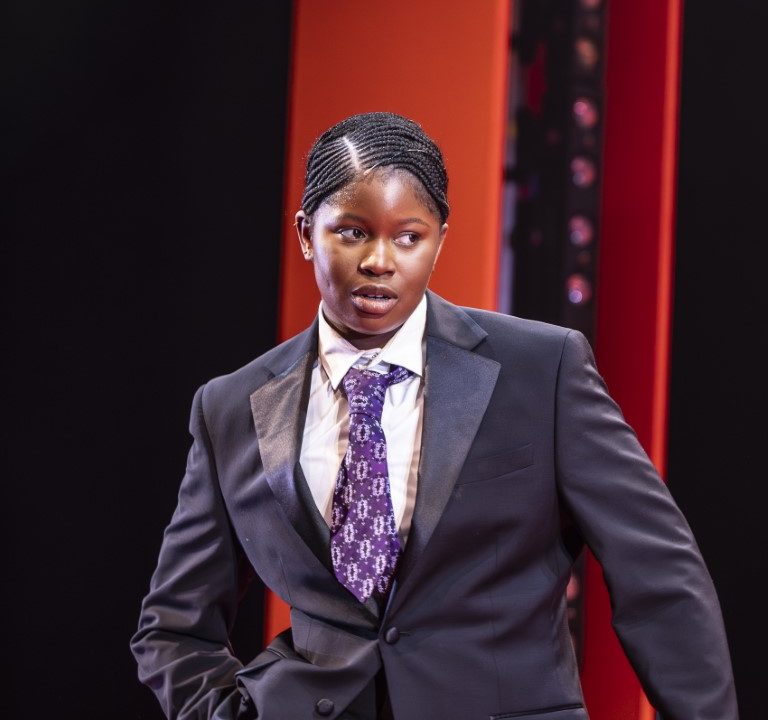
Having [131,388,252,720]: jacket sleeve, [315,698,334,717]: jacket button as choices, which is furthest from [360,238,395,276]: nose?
[315,698,334,717]: jacket button

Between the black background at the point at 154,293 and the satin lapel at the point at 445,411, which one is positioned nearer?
the satin lapel at the point at 445,411

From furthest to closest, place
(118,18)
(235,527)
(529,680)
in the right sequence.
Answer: (118,18), (235,527), (529,680)

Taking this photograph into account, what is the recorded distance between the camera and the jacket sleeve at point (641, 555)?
1284 millimetres

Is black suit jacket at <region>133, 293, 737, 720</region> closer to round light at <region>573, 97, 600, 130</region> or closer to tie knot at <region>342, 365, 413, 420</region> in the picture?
tie knot at <region>342, 365, 413, 420</region>

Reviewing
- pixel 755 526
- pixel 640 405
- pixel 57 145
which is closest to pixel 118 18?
pixel 57 145

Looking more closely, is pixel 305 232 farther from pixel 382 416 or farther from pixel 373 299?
pixel 382 416

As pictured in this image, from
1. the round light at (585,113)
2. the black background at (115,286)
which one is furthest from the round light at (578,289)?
the black background at (115,286)

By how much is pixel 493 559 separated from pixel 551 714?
23 cm

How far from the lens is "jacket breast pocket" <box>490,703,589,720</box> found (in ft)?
4.49

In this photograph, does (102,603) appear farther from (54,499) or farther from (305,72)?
(305,72)

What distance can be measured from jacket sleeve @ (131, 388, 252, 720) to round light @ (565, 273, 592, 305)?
1164 millimetres

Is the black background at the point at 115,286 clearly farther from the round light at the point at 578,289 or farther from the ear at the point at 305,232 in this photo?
the ear at the point at 305,232

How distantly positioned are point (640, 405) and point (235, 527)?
48.6 inches

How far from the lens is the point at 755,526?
241cm
